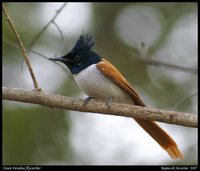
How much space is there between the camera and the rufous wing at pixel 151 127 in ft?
18.1

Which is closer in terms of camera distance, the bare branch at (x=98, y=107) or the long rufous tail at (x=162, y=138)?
the bare branch at (x=98, y=107)

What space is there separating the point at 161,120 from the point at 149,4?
472cm

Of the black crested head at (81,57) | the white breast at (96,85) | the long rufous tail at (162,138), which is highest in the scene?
the black crested head at (81,57)

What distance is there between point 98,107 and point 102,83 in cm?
57

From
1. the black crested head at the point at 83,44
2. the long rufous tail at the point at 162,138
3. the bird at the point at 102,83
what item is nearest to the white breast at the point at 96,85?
the bird at the point at 102,83

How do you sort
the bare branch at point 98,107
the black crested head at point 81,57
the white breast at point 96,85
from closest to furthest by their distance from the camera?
the bare branch at point 98,107 < the white breast at point 96,85 < the black crested head at point 81,57

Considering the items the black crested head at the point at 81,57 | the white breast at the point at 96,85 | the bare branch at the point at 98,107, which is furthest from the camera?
the black crested head at the point at 81,57

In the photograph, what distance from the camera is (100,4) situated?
8.94m

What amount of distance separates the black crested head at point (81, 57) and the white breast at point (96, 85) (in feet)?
0.29

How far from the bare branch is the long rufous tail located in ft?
2.14

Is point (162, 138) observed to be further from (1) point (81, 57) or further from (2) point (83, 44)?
(2) point (83, 44)

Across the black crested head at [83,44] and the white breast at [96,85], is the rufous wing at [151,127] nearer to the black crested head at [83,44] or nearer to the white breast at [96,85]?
the white breast at [96,85]

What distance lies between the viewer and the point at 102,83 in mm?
5535

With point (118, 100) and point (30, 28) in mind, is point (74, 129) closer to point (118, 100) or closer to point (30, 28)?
point (30, 28)
